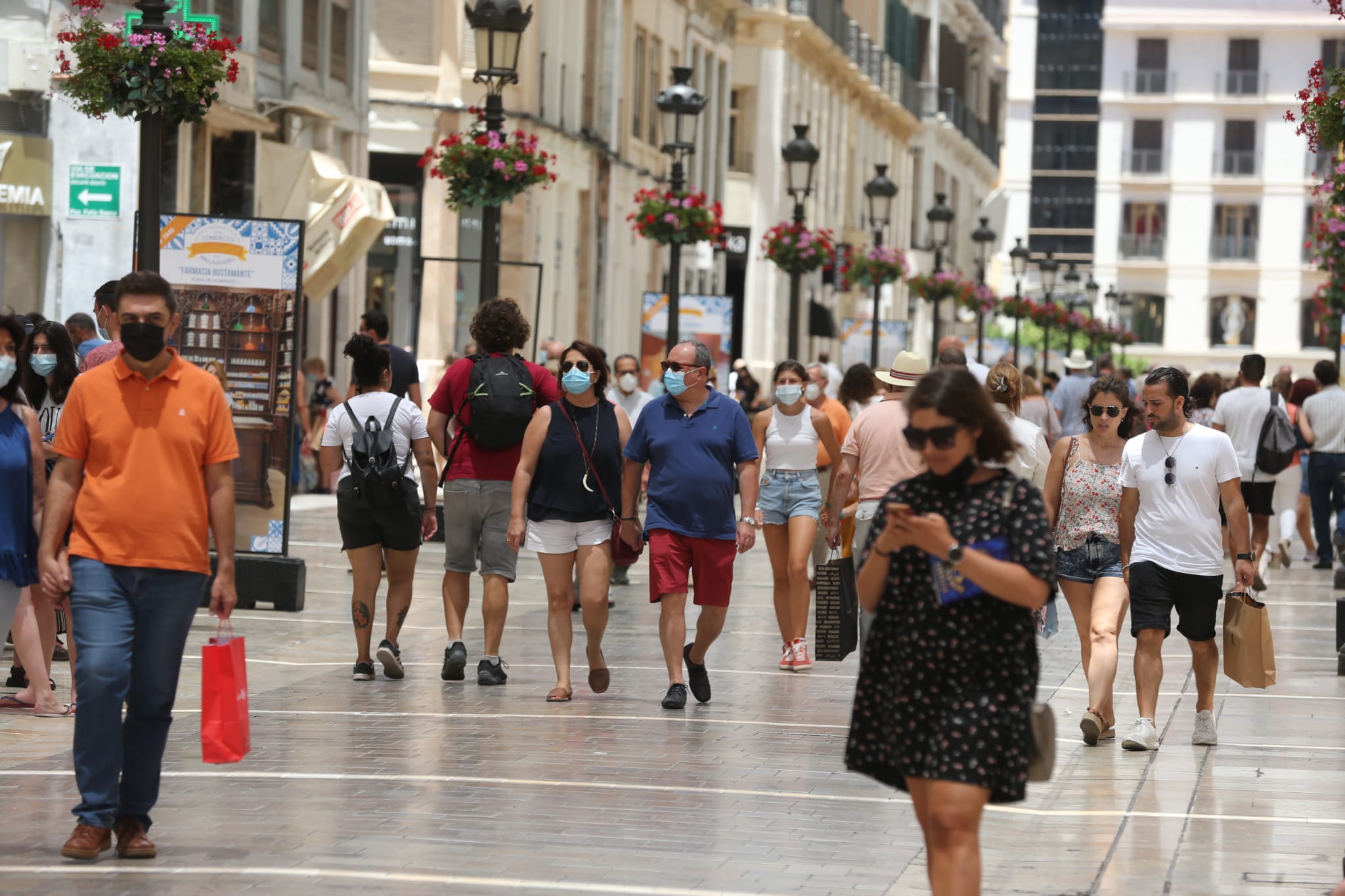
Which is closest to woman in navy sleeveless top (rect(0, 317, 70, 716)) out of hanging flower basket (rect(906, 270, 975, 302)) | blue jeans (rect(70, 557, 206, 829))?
blue jeans (rect(70, 557, 206, 829))

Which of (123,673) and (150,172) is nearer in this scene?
(123,673)

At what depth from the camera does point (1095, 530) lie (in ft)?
36.4

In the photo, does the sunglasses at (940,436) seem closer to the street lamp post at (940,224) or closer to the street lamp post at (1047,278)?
the street lamp post at (940,224)

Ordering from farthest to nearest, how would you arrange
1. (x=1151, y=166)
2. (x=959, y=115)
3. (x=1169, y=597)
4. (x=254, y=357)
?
1. (x=1151, y=166)
2. (x=959, y=115)
3. (x=254, y=357)
4. (x=1169, y=597)

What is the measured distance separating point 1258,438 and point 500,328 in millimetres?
10011

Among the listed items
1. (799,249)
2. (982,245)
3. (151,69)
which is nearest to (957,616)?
(151,69)

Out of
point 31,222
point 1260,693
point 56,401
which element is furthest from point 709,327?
point 56,401

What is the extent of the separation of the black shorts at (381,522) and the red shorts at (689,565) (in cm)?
146

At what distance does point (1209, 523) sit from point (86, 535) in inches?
210

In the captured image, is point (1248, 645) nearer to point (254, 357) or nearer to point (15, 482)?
point (15, 482)

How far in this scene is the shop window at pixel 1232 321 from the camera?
325 ft

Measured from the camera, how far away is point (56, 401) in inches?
449

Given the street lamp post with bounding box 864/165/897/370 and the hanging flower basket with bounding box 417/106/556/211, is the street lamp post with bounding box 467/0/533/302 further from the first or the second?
the street lamp post with bounding box 864/165/897/370

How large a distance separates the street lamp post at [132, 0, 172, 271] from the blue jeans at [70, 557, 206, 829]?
6.61m
